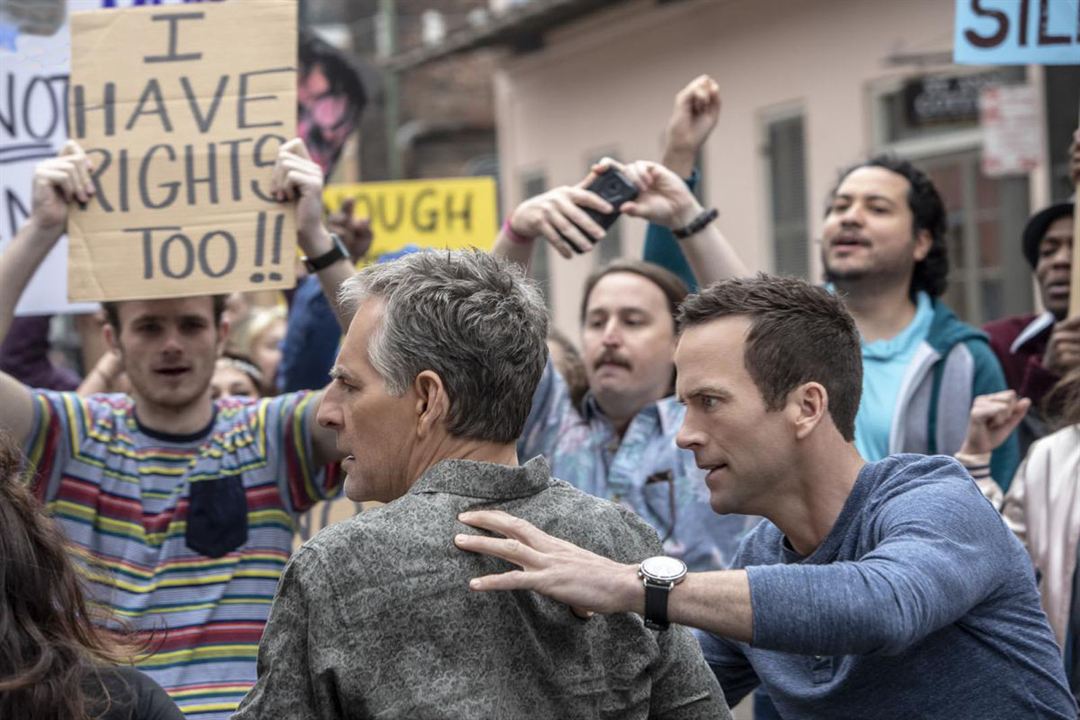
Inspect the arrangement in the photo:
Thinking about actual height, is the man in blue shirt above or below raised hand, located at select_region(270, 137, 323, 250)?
below

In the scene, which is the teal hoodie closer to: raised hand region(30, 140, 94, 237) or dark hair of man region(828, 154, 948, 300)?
dark hair of man region(828, 154, 948, 300)

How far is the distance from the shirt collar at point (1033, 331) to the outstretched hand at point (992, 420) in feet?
4.22

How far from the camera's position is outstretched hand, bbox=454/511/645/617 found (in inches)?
97.2

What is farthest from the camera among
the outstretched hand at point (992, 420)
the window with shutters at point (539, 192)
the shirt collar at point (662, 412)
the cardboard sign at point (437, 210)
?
the window with shutters at point (539, 192)

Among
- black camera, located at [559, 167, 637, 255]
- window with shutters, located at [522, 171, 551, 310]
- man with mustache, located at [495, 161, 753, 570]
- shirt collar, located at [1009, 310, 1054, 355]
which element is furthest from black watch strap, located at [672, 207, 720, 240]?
window with shutters, located at [522, 171, 551, 310]

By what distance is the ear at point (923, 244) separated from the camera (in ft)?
17.1

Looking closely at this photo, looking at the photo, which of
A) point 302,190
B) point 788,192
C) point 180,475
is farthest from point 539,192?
point 180,475

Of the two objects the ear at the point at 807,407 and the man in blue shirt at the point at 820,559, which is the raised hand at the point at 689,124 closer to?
the man in blue shirt at the point at 820,559

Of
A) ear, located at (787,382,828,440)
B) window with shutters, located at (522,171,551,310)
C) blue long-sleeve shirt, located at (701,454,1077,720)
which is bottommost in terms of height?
blue long-sleeve shirt, located at (701,454,1077,720)

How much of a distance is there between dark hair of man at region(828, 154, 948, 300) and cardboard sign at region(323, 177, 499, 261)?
10.8 ft

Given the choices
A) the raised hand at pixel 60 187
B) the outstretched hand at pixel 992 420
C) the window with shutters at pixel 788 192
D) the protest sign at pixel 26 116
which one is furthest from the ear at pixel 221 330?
the window with shutters at pixel 788 192

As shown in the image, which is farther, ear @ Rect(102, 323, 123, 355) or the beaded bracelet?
ear @ Rect(102, 323, 123, 355)

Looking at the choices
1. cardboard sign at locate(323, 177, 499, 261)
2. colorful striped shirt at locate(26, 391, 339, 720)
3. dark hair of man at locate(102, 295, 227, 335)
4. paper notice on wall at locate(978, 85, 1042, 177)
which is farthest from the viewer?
paper notice on wall at locate(978, 85, 1042, 177)

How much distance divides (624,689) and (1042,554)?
5.44 feet
